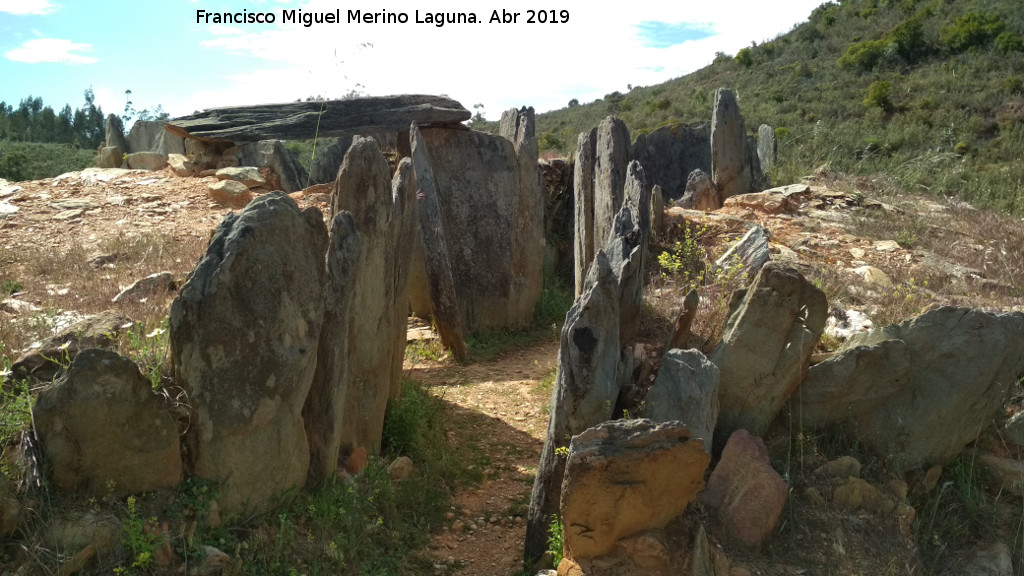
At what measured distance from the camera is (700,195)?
1089 centimetres

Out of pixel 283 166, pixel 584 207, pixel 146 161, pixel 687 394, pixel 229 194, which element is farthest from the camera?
pixel 146 161

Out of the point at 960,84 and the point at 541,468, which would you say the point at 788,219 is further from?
the point at 960,84

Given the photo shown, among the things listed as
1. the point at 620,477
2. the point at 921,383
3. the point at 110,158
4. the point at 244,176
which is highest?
the point at 110,158

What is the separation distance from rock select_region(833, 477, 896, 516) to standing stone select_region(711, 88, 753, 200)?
764cm

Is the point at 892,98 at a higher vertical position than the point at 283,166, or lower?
higher

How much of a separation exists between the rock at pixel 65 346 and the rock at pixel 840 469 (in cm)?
388

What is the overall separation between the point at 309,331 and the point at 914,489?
11.8 feet

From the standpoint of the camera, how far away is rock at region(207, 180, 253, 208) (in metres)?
10.9

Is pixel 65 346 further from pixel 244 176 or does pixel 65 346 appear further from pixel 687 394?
pixel 244 176

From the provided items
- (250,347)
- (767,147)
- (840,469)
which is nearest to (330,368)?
(250,347)

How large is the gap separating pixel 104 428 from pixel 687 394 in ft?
9.25

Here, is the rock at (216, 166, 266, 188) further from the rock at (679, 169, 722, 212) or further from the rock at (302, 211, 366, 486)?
the rock at (302, 211, 366, 486)

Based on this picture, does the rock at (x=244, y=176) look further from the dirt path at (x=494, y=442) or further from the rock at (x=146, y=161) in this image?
the dirt path at (x=494, y=442)

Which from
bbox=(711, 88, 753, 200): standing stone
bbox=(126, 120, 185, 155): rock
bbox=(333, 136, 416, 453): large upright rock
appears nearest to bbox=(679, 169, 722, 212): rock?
bbox=(711, 88, 753, 200): standing stone
